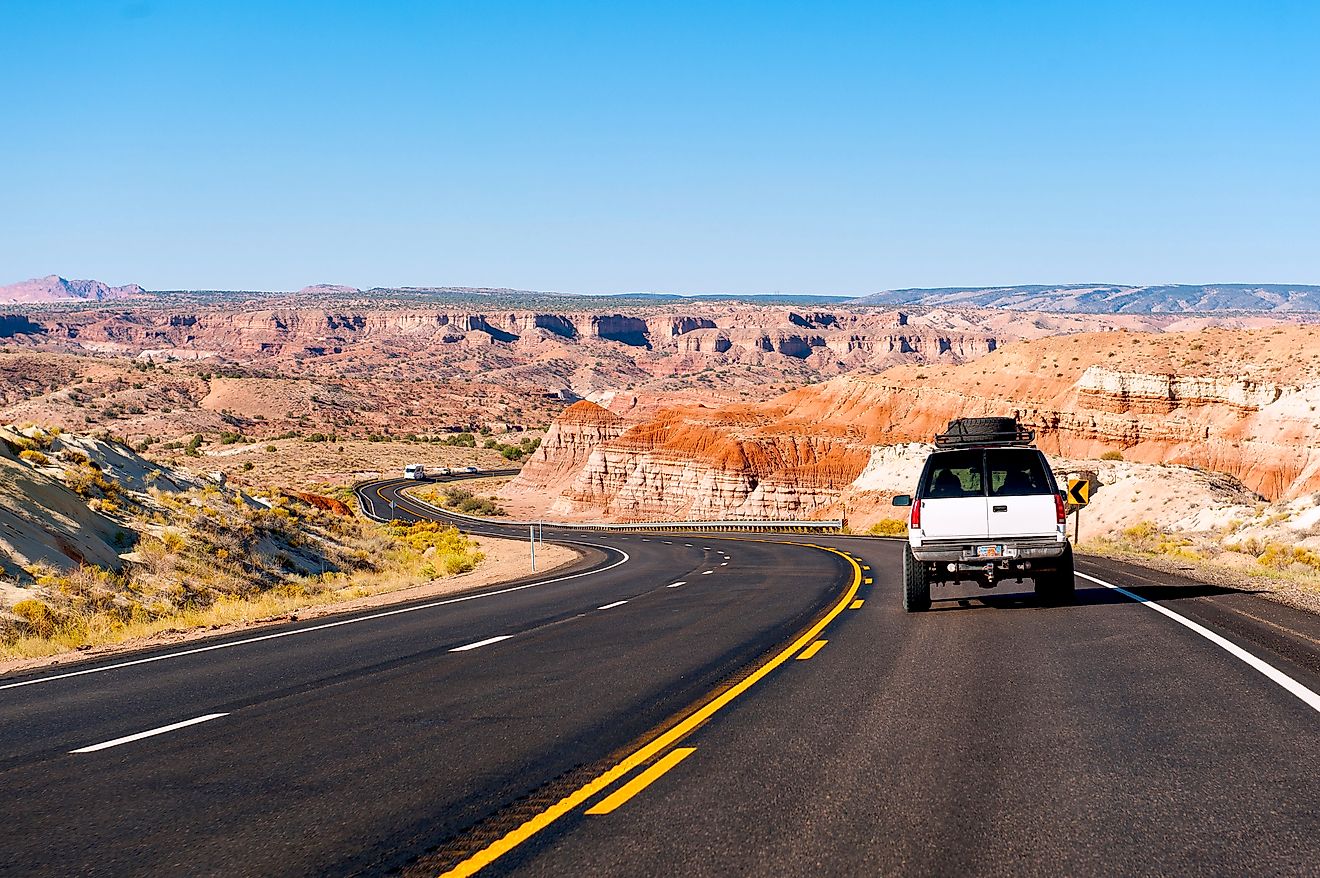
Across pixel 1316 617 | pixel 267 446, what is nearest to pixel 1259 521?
pixel 1316 617

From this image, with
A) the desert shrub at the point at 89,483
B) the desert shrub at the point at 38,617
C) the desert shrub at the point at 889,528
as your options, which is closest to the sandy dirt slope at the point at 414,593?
the desert shrub at the point at 38,617

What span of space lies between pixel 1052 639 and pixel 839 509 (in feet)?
198

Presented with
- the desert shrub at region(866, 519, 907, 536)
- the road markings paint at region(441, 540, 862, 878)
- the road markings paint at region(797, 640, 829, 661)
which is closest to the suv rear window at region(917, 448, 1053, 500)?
the road markings paint at region(797, 640, 829, 661)

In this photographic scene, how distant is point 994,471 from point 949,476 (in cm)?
62

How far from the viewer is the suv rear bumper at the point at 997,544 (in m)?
15.0

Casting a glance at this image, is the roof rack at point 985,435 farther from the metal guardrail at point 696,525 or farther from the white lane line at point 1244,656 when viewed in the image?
the metal guardrail at point 696,525

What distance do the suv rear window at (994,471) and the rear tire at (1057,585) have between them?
106cm

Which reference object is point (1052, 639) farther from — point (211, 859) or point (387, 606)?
point (387, 606)

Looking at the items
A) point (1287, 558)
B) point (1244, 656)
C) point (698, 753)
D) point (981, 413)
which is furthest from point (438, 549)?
point (981, 413)

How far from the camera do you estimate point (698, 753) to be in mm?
7617

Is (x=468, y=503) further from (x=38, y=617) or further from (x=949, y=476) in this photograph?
(x=949, y=476)

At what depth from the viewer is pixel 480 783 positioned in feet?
22.9

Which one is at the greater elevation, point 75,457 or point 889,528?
point 75,457

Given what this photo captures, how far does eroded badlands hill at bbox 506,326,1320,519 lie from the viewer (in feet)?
212
